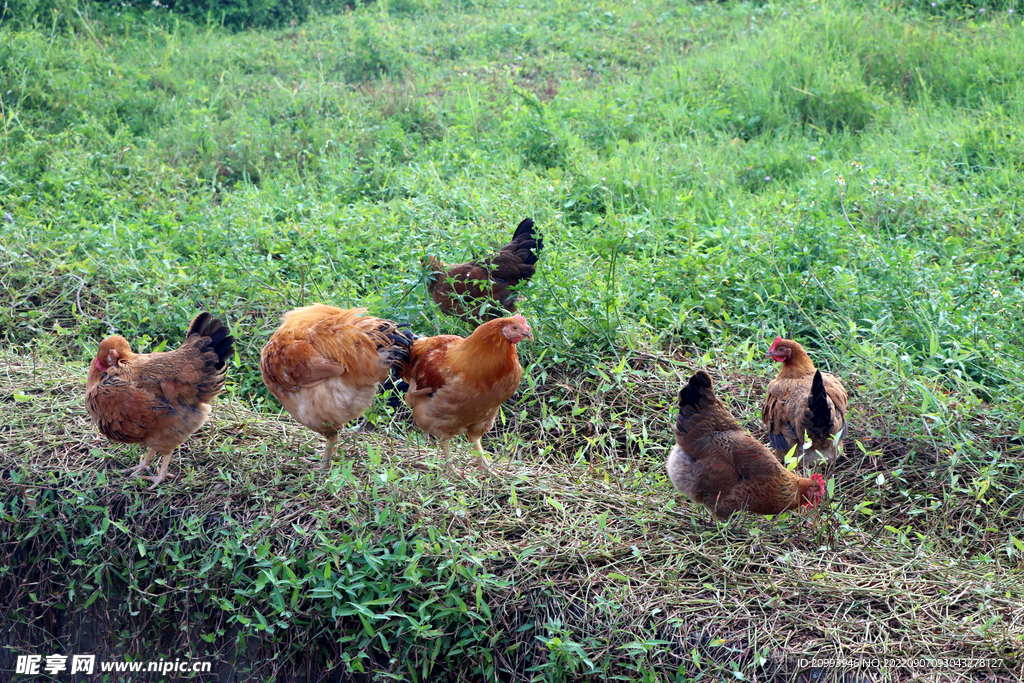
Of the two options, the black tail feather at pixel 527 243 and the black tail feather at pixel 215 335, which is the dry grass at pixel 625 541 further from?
the black tail feather at pixel 527 243

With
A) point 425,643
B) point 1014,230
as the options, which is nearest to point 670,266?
point 1014,230

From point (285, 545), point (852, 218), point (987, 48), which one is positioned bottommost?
point (285, 545)

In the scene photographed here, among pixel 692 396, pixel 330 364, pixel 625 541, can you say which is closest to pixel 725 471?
pixel 692 396

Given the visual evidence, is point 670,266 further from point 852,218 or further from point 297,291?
point 297,291

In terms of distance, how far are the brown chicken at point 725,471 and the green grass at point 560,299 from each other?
134 millimetres

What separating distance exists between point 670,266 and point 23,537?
4448 millimetres

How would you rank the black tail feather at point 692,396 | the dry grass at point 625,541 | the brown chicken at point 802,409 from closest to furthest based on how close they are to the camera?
the dry grass at point 625,541 → the black tail feather at point 692,396 → the brown chicken at point 802,409

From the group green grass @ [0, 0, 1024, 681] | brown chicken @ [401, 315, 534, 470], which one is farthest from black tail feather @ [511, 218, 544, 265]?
brown chicken @ [401, 315, 534, 470]

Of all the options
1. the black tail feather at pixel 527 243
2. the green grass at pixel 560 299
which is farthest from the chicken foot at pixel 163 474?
the black tail feather at pixel 527 243

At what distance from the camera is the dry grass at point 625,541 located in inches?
120

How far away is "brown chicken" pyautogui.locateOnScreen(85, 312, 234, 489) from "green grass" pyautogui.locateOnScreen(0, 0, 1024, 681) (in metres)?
0.25

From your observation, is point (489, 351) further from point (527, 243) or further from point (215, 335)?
point (527, 243)

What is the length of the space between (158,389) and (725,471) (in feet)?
A: 9.57

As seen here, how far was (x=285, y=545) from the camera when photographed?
3.42 metres
